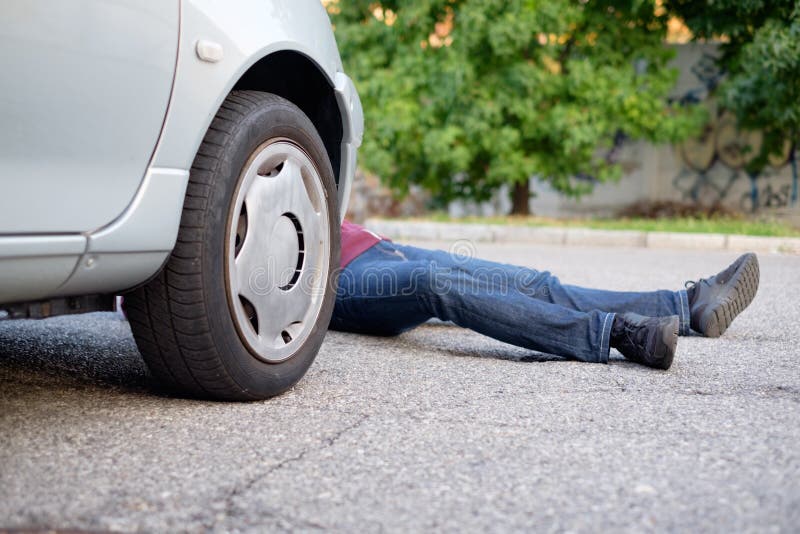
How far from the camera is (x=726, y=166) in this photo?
43.8ft

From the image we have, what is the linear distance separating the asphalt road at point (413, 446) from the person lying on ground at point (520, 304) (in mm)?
101

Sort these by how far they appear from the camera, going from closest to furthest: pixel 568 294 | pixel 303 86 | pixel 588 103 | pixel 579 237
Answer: pixel 303 86
pixel 568 294
pixel 579 237
pixel 588 103

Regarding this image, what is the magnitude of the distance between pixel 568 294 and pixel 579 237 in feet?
23.5

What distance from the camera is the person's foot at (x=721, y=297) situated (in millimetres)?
3521

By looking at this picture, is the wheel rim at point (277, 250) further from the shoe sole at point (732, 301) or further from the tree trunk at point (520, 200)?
the tree trunk at point (520, 200)

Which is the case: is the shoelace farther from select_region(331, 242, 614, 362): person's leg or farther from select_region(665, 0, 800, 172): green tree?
select_region(665, 0, 800, 172): green tree

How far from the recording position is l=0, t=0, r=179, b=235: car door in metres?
1.76

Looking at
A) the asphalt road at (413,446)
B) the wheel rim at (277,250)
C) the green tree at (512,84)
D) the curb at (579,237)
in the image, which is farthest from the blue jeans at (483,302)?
the green tree at (512,84)

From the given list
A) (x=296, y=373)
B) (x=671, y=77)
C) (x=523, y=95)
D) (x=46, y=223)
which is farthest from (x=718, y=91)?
(x=46, y=223)

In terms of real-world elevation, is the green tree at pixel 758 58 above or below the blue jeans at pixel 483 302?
above

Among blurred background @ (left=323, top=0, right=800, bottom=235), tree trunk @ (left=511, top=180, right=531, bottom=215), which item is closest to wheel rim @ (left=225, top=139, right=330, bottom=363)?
blurred background @ (left=323, top=0, right=800, bottom=235)

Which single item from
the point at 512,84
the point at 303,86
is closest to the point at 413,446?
the point at 303,86

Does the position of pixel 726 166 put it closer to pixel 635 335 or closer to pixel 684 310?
pixel 684 310

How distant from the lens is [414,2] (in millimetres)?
12305
